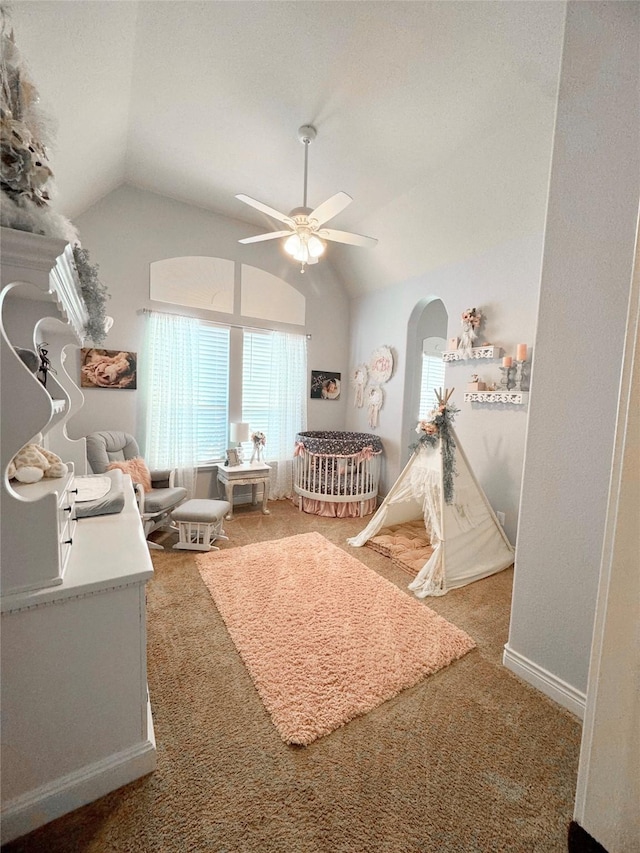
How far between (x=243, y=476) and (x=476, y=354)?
2.79 metres

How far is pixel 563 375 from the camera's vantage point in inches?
58.4

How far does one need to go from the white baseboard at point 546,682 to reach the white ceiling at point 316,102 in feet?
9.90

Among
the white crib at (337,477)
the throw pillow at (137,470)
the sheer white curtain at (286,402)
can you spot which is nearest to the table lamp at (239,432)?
the sheer white curtain at (286,402)

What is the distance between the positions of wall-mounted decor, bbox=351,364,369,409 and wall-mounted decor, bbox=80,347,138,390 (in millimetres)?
2885

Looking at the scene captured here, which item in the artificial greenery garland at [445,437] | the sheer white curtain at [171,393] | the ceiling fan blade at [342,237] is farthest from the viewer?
the sheer white curtain at [171,393]

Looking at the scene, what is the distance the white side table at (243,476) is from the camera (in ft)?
12.3

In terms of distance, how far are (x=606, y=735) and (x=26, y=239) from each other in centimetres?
206

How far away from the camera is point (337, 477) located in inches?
157

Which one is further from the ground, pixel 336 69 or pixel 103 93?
pixel 336 69

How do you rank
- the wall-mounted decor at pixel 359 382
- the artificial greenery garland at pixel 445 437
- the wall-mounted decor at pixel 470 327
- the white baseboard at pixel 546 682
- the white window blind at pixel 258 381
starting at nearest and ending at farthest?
the white baseboard at pixel 546 682, the artificial greenery garland at pixel 445 437, the wall-mounted decor at pixel 470 327, the white window blind at pixel 258 381, the wall-mounted decor at pixel 359 382

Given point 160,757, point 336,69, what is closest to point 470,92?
point 336,69

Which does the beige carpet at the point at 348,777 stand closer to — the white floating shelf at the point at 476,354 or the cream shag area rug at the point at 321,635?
the cream shag area rug at the point at 321,635

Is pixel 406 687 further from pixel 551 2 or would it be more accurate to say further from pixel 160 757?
pixel 551 2

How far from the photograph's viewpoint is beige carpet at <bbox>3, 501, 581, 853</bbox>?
40.4 inches
